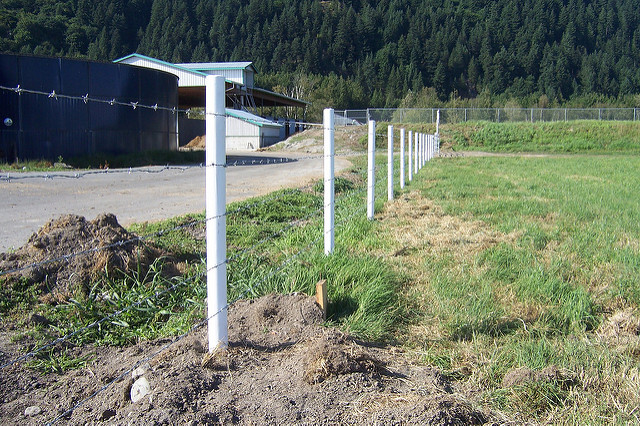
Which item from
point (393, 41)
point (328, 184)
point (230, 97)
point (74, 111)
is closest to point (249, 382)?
point (328, 184)

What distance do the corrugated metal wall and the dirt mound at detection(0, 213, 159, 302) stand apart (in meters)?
18.7

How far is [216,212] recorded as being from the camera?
3.91 meters

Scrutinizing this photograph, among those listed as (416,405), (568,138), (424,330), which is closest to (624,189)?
(424,330)

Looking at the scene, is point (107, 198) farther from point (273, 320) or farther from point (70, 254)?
point (273, 320)

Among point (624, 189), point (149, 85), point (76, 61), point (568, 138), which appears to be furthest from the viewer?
point (568, 138)

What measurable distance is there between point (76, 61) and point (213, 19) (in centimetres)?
13617

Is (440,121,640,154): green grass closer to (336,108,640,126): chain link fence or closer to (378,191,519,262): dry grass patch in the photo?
(336,108,640,126): chain link fence

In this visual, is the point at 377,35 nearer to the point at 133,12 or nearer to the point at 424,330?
the point at 133,12

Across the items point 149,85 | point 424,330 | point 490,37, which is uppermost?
point 490,37

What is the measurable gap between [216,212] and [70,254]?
2177mm

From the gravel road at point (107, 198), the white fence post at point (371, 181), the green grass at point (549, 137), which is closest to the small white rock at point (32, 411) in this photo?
the gravel road at point (107, 198)

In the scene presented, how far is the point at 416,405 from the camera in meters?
3.24

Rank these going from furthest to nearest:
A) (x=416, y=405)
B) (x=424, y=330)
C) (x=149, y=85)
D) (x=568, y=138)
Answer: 1. (x=568, y=138)
2. (x=149, y=85)
3. (x=424, y=330)
4. (x=416, y=405)

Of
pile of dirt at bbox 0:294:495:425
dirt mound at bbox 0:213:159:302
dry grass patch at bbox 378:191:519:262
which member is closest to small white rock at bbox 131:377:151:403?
pile of dirt at bbox 0:294:495:425
